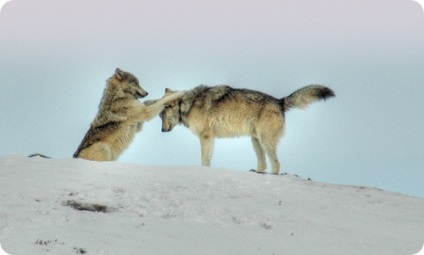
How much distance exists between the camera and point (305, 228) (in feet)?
44.8

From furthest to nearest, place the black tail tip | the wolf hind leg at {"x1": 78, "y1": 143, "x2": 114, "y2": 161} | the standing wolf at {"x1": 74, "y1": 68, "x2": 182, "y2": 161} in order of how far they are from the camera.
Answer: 1. the black tail tip
2. the standing wolf at {"x1": 74, "y1": 68, "x2": 182, "y2": 161}
3. the wolf hind leg at {"x1": 78, "y1": 143, "x2": 114, "y2": 161}

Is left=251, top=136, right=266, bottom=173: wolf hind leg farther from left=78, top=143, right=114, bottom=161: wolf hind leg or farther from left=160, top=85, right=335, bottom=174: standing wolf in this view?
left=78, top=143, right=114, bottom=161: wolf hind leg

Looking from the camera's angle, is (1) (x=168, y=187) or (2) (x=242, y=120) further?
(2) (x=242, y=120)

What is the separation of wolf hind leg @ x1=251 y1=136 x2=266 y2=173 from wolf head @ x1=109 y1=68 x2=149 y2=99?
3.02 metres

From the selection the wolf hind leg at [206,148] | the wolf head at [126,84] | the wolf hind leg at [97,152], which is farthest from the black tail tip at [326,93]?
the wolf hind leg at [97,152]

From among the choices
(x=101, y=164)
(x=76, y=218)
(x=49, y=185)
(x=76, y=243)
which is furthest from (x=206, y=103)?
(x=76, y=243)

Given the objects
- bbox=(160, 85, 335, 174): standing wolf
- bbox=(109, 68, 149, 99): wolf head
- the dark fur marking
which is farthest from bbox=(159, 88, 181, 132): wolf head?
the dark fur marking

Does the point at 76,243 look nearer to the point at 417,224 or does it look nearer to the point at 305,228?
the point at 305,228

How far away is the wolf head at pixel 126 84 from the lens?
18562mm

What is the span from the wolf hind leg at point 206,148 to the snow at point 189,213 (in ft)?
5.66

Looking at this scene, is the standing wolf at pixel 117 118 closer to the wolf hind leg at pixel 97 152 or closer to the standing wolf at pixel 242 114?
the wolf hind leg at pixel 97 152

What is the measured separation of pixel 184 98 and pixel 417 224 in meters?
7.24

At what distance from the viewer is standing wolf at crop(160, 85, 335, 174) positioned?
18.6 metres

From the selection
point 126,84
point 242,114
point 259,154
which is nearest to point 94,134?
point 126,84
